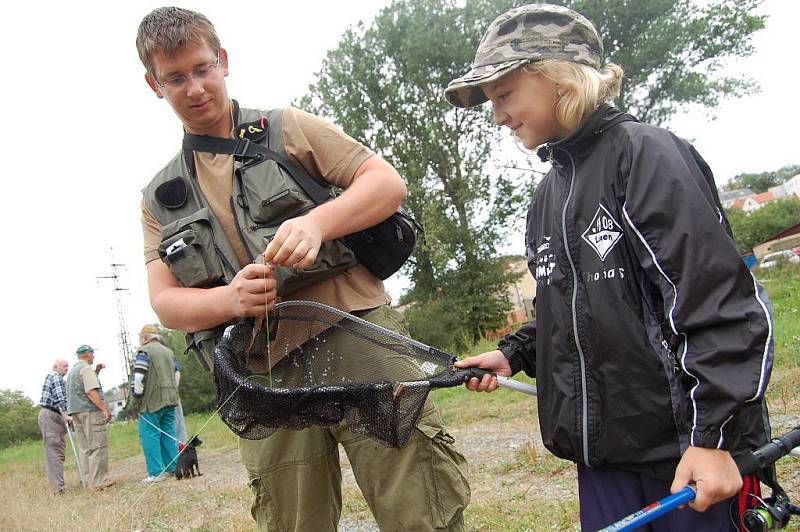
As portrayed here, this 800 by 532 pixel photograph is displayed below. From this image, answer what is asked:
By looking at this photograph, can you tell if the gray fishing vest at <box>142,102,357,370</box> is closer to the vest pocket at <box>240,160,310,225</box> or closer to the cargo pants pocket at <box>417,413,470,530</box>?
the vest pocket at <box>240,160,310,225</box>

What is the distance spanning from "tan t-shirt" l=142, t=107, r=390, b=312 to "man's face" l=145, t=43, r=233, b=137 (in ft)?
0.50

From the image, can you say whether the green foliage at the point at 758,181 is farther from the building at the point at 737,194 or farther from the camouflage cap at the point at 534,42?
the camouflage cap at the point at 534,42

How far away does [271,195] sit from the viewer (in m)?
2.32

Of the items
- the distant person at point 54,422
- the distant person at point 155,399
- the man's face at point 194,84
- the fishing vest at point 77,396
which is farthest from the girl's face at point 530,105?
the distant person at point 54,422

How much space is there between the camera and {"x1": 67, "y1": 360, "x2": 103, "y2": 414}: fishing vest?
32.5ft

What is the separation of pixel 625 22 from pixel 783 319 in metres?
18.5

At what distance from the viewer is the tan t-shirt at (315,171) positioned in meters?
2.43

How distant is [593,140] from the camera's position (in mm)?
1998

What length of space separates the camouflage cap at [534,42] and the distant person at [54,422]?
10.3 meters

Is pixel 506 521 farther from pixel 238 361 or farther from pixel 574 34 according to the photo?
pixel 574 34

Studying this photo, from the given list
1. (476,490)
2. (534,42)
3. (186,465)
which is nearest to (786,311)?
(476,490)

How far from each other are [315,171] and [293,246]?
1.70 ft

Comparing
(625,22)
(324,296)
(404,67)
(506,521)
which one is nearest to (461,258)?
(404,67)

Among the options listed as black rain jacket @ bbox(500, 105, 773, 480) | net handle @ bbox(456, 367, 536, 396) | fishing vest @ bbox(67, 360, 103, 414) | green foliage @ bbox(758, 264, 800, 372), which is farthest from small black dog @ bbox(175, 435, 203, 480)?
black rain jacket @ bbox(500, 105, 773, 480)
